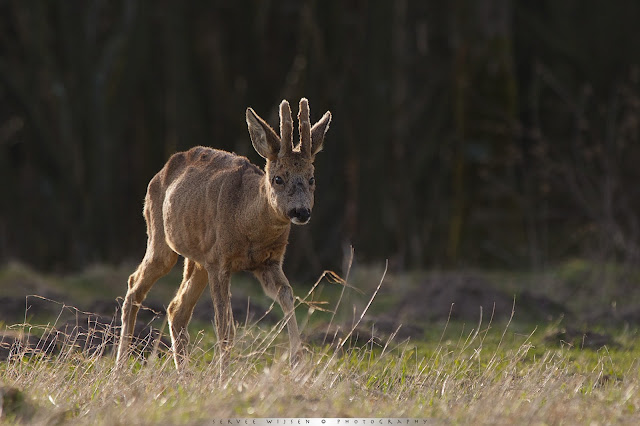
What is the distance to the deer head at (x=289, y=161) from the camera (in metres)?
7.57

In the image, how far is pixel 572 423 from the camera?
19.1 ft

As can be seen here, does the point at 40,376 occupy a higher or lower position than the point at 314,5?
lower

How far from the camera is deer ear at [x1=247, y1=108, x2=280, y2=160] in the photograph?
8.02m

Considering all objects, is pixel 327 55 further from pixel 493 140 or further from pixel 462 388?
pixel 462 388

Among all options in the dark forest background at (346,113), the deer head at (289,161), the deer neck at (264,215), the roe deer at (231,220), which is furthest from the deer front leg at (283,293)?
the dark forest background at (346,113)

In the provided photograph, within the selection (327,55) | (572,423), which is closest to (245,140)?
(327,55)

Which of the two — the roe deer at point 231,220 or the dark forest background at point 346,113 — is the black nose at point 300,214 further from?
the dark forest background at point 346,113

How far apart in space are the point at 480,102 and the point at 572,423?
12.8m

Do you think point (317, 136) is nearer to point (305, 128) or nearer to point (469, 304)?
point (305, 128)

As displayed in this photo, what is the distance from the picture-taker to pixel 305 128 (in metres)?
7.91

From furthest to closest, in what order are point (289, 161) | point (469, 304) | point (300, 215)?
point (469, 304) → point (289, 161) → point (300, 215)

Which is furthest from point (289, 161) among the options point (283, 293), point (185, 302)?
point (185, 302)

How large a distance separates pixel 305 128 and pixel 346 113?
13018 millimetres

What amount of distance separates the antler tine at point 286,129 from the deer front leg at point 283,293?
935 mm
